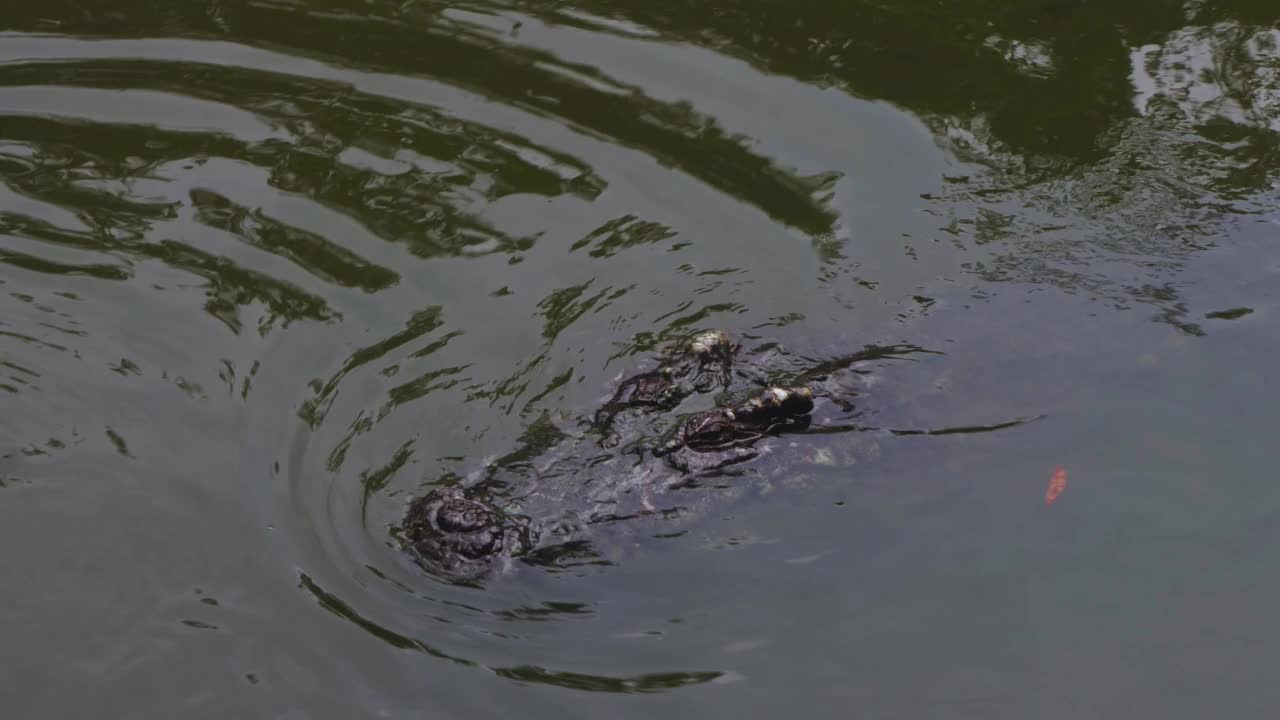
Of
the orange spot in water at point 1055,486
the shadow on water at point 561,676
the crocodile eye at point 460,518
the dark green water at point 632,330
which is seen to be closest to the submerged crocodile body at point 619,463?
the crocodile eye at point 460,518

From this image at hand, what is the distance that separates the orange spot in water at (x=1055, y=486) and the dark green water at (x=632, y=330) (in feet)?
0.20

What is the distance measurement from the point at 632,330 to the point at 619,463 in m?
1.07

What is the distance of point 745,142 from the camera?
284 inches

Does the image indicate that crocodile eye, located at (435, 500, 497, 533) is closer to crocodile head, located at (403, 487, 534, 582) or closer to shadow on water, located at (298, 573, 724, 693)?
crocodile head, located at (403, 487, 534, 582)

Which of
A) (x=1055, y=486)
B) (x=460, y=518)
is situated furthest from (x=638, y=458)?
(x=1055, y=486)

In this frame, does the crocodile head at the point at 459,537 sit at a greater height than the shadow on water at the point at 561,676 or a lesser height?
greater

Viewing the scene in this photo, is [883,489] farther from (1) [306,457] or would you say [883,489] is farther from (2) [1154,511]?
(1) [306,457]

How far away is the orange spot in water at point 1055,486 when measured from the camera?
5375 millimetres

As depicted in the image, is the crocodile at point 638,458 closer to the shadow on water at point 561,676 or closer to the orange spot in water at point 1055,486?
the shadow on water at point 561,676

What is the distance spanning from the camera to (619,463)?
505 centimetres

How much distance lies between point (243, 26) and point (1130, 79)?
5.81m

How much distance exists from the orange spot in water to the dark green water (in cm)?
6

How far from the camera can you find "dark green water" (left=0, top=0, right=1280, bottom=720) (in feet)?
15.3

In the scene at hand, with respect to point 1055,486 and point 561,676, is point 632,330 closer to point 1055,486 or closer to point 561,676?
point 561,676
